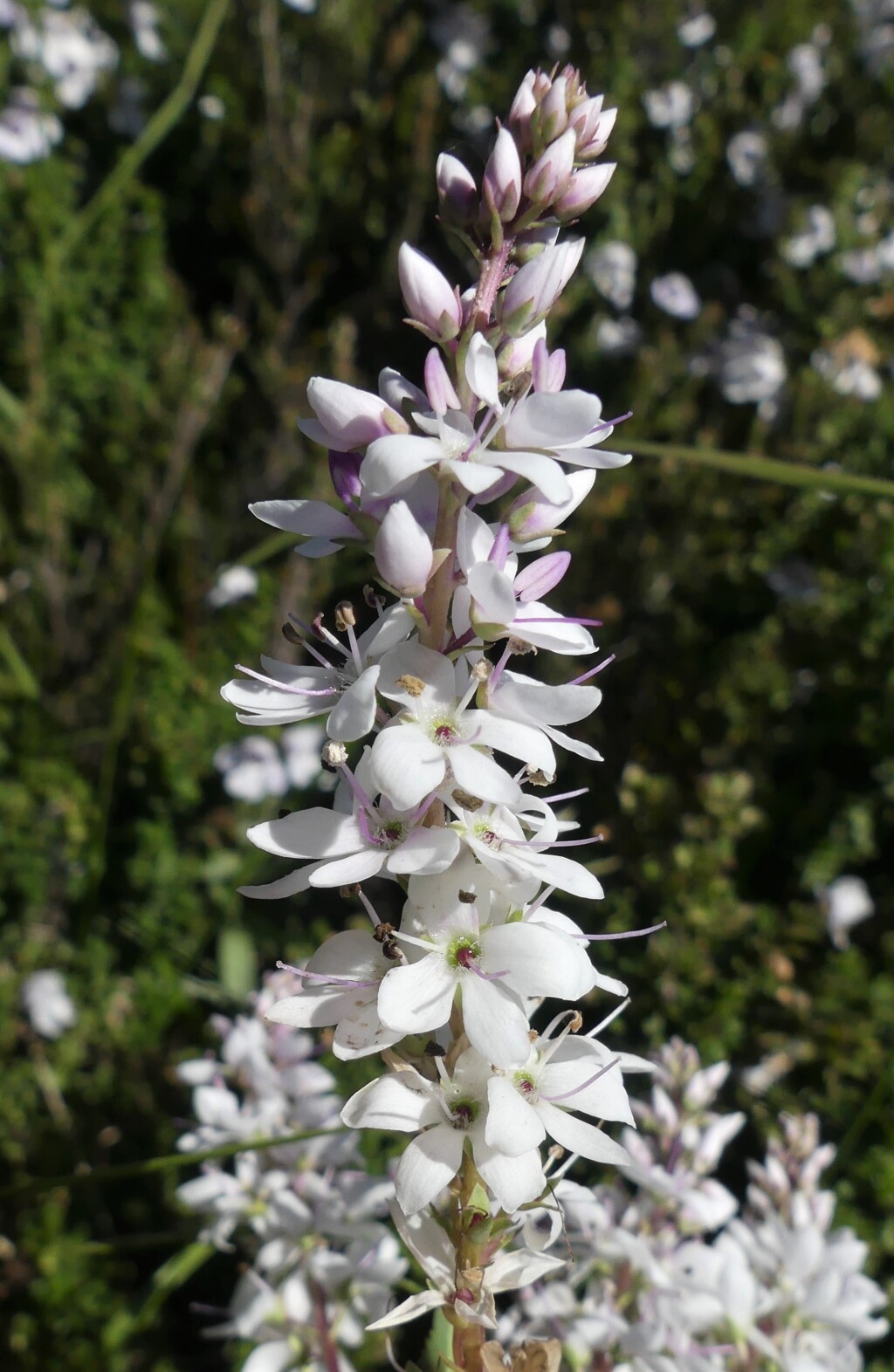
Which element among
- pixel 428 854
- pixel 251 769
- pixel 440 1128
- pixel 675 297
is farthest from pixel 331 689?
pixel 675 297

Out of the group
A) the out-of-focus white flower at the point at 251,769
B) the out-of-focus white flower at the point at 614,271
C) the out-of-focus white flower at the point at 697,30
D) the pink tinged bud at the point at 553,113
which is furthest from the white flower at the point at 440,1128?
the out-of-focus white flower at the point at 697,30

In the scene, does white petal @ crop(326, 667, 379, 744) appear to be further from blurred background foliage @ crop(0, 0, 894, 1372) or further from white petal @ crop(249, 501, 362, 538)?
blurred background foliage @ crop(0, 0, 894, 1372)

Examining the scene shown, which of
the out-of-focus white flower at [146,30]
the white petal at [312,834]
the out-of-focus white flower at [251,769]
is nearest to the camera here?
the white petal at [312,834]

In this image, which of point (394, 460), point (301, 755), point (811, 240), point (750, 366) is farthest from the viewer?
point (811, 240)

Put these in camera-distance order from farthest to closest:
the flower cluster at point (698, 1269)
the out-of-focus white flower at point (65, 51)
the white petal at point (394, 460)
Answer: the out-of-focus white flower at point (65, 51) < the flower cluster at point (698, 1269) < the white petal at point (394, 460)

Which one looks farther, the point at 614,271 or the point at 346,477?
the point at 614,271

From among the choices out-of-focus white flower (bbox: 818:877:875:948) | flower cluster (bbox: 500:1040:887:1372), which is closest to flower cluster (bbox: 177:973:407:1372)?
flower cluster (bbox: 500:1040:887:1372)

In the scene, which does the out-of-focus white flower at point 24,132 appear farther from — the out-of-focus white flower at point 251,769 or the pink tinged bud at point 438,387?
the pink tinged bud at point 438,387

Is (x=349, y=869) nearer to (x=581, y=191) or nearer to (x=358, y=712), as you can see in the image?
(x=358, y=712)
